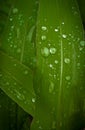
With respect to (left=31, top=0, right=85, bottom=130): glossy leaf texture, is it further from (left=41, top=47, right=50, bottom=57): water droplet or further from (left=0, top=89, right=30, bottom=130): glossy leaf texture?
(left=0, top=89, right=30, bottom=130): glossy leaf texture

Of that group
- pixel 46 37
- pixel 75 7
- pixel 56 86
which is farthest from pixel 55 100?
pixel 75 7

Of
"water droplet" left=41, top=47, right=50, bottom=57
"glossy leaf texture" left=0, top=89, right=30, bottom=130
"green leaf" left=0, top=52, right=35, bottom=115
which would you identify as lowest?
"glossy leaf texture" left=0, top=89, right=30, bottom=130

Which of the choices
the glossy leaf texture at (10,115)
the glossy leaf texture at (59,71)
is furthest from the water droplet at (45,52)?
the glossy leaf texture at (10,115)

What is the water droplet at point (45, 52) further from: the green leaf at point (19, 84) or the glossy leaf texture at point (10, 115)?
the glossy leaf texture at point (10, 115)

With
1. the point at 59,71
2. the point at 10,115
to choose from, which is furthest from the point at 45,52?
the point at 10,115

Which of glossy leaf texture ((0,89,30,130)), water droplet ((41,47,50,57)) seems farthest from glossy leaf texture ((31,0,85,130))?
glossy leaf texture ((0,89,30,130))

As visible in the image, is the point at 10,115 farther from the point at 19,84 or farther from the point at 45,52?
the point at 45,52
